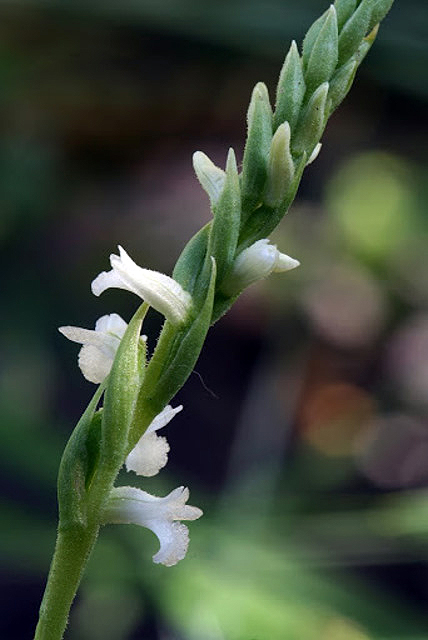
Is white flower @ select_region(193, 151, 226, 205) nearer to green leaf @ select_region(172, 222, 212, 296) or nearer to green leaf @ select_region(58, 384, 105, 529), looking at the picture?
green leaf @ select_region(172, 222, 212, 296)

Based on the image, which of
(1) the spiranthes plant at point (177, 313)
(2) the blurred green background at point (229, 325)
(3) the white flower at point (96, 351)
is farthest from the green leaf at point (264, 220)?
(2) the blurred green background at point (229, 325)

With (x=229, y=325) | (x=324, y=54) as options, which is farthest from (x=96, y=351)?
(x=229, y=325)

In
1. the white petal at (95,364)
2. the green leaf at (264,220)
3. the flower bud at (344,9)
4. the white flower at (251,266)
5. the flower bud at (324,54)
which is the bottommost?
the white petal at (95,364)

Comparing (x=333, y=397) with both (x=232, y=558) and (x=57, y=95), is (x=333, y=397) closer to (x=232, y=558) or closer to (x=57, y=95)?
(x=232, y=558)

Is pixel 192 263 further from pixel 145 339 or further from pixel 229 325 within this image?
pixel 229 325

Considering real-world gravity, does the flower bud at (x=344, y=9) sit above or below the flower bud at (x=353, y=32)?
above

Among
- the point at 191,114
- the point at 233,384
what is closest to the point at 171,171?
the point at 191,114

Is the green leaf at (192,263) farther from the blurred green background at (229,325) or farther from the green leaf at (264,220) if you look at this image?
the blurred green background at (229,325)

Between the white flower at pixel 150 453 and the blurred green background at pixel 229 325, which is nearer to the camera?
the white flower at pixel 150 453
